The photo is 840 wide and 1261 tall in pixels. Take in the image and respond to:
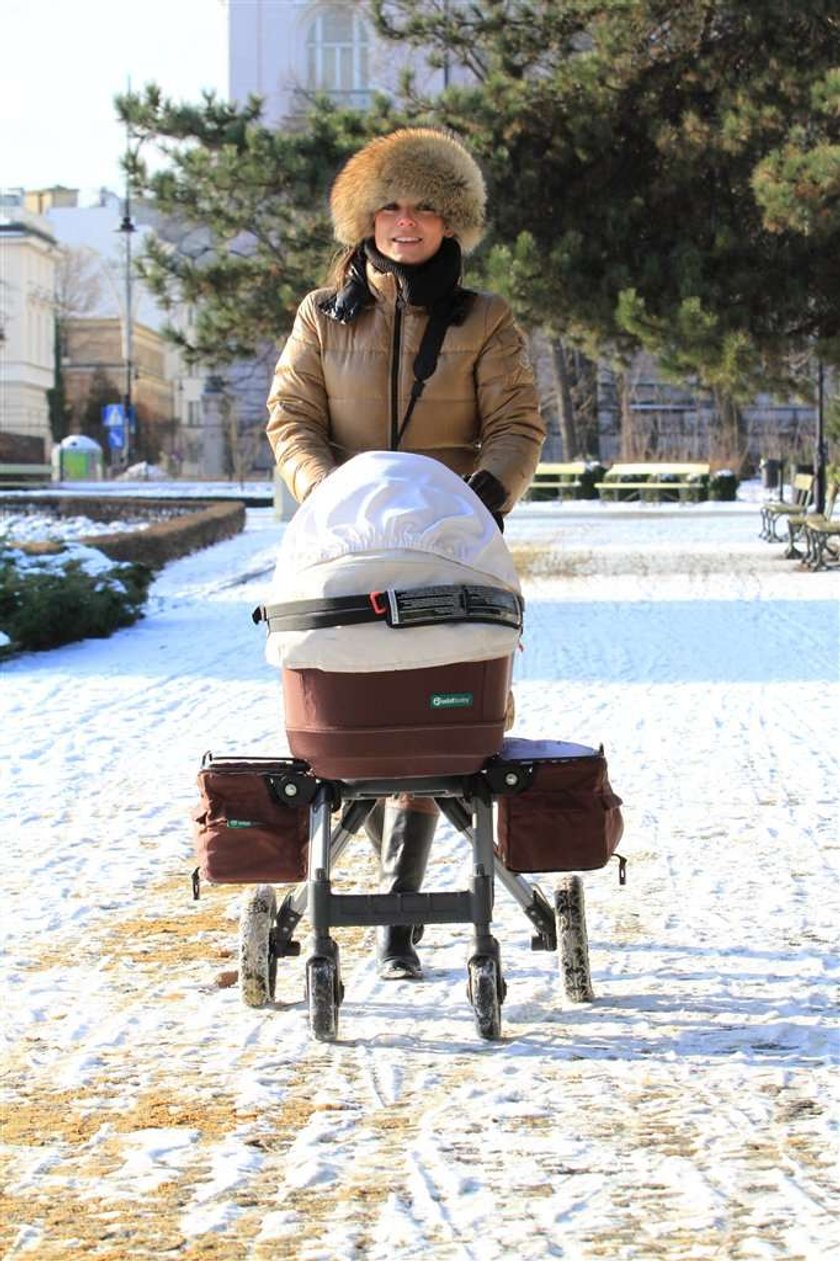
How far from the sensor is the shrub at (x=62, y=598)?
13.9 m

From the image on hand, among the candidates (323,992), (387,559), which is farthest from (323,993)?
(387,559)

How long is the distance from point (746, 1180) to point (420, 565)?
142 centimetres

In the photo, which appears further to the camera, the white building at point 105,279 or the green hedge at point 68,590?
the white building at point 105,279

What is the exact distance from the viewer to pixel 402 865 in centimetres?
496

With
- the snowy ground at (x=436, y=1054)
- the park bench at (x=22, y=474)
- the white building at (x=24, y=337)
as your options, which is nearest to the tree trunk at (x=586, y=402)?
the park bench at (x=22, y=474)

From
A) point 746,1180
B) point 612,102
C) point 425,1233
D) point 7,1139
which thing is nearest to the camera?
point 425,1233

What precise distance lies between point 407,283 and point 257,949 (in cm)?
159

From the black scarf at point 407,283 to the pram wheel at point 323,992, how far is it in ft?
4.99

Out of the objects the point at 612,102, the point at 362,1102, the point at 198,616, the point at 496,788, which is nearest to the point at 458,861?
the point at 496,788

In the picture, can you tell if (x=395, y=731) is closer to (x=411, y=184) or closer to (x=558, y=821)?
(x=558, y=821)

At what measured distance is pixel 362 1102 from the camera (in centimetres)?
407

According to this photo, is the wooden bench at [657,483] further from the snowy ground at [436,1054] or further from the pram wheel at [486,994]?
the pram wheel at [486,994]

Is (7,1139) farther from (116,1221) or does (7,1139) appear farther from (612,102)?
(612,102)

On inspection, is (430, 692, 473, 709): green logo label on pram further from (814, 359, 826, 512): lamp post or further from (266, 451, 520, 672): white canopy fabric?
(814, 359, 826, 512): lamp post
